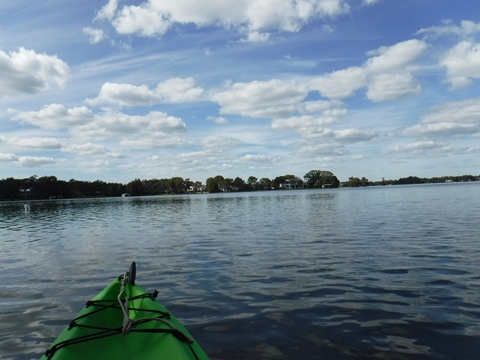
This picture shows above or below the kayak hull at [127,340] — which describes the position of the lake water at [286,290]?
below

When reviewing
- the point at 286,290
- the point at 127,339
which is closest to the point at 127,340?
the point at 127,339

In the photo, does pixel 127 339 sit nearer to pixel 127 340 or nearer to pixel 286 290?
pixel 127 340

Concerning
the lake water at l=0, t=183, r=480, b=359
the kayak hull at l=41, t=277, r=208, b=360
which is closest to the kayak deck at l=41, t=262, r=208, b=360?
the kayak hull at l=41, t=277, r=208, b=360

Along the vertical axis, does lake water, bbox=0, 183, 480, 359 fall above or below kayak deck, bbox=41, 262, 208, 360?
below

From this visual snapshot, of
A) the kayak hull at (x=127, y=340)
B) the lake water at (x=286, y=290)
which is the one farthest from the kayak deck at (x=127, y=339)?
the lake water at (x=286, y=290)

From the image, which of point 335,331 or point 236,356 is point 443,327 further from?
point 236,356

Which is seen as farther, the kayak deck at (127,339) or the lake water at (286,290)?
the lake water at (286,290)

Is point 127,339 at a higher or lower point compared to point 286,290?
higher

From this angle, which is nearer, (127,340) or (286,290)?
(127,340)

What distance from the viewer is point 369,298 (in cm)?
1061

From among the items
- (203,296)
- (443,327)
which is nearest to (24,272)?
(203,296)

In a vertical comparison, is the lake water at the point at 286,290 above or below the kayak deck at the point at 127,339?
below

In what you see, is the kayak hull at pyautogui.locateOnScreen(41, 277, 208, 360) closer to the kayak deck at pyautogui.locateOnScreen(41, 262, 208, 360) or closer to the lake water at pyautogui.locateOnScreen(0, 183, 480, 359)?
the kayak deck at pyautogui.locateOnScreen(41, 262, 208, 360)

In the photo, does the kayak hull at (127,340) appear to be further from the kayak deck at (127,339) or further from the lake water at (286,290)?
the lake water at (286,290)
